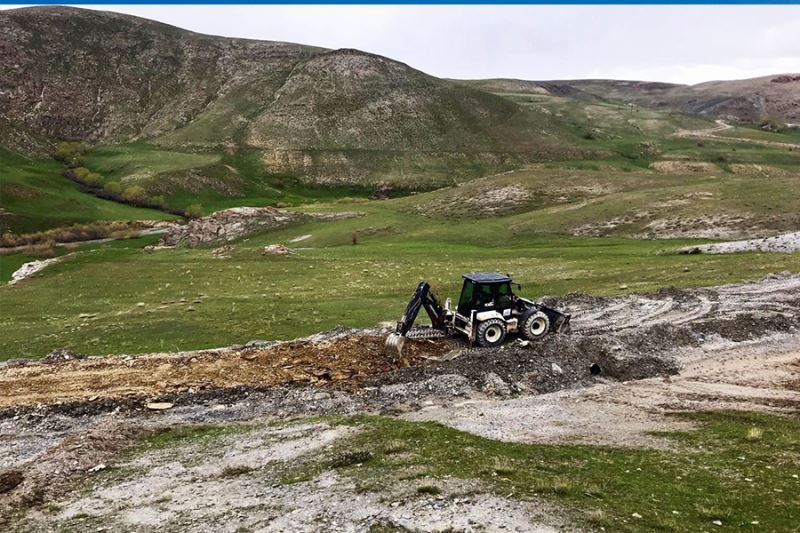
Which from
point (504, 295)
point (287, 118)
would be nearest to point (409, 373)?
point (504, 295)

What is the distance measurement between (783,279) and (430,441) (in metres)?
33.4

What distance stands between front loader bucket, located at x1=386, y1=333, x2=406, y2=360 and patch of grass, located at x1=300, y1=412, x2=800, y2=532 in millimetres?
7217

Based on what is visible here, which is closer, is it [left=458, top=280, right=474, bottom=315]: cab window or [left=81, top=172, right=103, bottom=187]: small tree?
[left=458, top=280, right=474, bottom=315]: cab window

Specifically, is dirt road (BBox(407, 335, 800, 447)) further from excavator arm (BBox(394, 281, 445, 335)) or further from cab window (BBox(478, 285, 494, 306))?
cab window (BBox(478, 285, 494, 306))

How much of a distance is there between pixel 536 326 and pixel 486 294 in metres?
3.42

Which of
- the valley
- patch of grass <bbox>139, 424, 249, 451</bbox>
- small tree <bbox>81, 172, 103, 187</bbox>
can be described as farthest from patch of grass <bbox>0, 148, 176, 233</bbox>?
patch of grass <bbox>139, 424, 249, 451</bbox>

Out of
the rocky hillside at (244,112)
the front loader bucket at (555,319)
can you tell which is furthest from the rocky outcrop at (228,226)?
the rocky hillside at (244,112)

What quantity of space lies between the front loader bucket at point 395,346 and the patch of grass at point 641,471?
722 centimetres

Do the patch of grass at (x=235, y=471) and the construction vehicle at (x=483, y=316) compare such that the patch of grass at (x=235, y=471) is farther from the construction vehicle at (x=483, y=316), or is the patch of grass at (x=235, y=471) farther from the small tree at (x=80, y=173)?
the small tree at (x=80, y=173)

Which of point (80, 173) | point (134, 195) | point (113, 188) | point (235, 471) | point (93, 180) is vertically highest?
point (80, 173)

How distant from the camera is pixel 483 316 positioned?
91.8 ft

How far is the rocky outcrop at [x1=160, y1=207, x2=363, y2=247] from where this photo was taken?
82312 millimetres

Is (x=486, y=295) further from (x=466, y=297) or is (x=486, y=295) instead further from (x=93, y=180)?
(x=93, y=180)

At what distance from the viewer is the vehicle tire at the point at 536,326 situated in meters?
28.8
